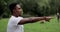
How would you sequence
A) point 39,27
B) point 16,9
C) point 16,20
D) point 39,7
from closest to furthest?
point 16,20 → point 16,9 → point 39,27 → point 39,7

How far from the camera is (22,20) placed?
355cm

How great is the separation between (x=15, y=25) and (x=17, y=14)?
18cm

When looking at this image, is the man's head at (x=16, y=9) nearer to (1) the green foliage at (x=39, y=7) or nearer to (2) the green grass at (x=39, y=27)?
(2) the green grass at (x=39, y=27)

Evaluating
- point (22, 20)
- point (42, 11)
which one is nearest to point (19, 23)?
point (22, 20)

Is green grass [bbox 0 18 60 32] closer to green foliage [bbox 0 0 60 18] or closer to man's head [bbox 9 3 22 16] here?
man's head [bbox 9 3 22 16]

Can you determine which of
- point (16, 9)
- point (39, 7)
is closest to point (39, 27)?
point (16, 9)

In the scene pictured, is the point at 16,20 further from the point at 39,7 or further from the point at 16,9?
the point at 39,7

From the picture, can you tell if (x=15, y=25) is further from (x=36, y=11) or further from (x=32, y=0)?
(x=36, y=11)

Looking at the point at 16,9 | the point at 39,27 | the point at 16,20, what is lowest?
the point at 39,27

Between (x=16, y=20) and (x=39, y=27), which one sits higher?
(x=16, y=20)

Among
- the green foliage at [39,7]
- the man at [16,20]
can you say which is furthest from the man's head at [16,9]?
the green foliage at [39,7]

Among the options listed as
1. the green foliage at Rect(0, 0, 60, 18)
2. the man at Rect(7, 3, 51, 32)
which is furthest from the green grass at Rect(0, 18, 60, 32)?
the green foliage at Rect(0, 0, 60, 18)

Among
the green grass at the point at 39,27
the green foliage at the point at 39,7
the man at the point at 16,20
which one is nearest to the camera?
the man at the point at 16,20

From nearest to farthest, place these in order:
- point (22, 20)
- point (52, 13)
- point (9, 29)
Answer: point (22, 20)
point (9, 29)
point (52, 13)
